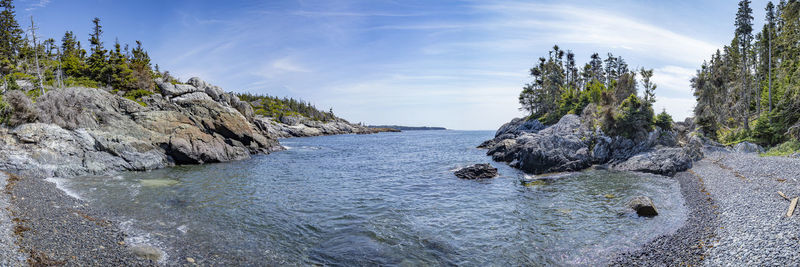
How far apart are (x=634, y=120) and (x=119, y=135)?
54.4 meters

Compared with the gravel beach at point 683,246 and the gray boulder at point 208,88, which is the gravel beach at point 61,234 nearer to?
the gravel beach at point 683,246

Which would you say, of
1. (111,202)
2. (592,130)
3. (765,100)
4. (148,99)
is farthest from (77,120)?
(765,100)

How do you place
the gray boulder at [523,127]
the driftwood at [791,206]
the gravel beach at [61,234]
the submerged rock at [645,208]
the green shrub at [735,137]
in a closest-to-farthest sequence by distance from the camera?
1. the gravel beach at [61,234]
2. the driftwood at [791,206]
3. the submerged rock at [645,208]
4. the green shrub at [735,137]
5. the gray boulder at [523,127]

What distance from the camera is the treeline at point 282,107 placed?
A: 516 feet

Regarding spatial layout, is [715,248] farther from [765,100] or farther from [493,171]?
[765,100]

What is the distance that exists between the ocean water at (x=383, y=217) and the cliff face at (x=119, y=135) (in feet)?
11.0

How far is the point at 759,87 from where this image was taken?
51.3m

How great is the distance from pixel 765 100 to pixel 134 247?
70.3 meters

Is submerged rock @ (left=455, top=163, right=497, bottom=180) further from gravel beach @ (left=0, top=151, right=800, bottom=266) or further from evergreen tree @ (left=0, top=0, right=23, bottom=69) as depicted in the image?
evergreen tree @ (left=0, top=0, right=23, bottom=69)

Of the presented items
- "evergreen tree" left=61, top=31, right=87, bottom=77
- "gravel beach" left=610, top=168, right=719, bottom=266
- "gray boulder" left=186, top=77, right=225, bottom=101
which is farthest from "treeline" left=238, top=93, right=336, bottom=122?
"gravel beach" left=610, top=168, right=719, bottom=266

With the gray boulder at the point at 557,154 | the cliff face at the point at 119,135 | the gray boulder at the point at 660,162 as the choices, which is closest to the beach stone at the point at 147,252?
the cliff face at the point at 119,135

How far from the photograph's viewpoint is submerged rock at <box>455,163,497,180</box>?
3019 centimetres

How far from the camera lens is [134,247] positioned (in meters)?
12.2

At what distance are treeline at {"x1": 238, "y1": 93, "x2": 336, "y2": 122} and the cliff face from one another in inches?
4153
